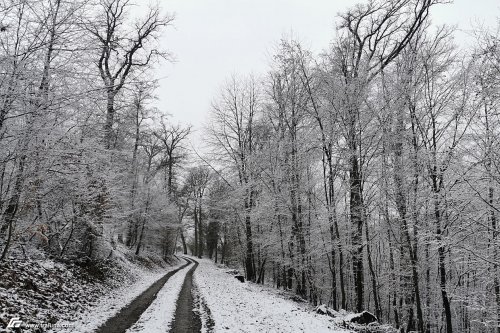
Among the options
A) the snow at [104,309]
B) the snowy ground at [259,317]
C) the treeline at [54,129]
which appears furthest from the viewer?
the snowy ground at [259,317]

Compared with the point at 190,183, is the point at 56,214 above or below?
below

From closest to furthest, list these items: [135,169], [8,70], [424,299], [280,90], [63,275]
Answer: [8,70], [63,275], [424,299], [280,90], [135,169]

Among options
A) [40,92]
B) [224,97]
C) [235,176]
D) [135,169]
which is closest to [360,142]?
[40,92]

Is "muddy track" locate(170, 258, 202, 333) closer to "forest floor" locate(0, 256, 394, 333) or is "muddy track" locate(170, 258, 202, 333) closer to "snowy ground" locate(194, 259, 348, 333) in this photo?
"forest floor" locate(0, 256, 394, 333)

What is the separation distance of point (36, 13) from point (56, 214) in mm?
8353

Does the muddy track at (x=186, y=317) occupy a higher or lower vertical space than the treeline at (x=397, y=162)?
lower

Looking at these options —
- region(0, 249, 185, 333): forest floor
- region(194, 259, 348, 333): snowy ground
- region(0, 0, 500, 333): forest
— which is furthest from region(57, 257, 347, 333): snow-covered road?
region(0, 0, 500, 333): forest

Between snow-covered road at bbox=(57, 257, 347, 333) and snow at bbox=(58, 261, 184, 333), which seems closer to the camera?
snow at bbox=(58, 261, 184, 333)

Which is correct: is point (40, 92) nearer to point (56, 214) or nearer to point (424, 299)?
point (56, 214)

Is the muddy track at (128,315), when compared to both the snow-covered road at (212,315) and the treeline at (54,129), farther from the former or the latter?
the treeline at (54,129)

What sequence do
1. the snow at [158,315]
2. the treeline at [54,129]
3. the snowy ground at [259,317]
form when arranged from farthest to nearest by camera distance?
the snowy ground at [259,317], the snow at [158,315], the treeline at [54,129]

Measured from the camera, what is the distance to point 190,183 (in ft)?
162

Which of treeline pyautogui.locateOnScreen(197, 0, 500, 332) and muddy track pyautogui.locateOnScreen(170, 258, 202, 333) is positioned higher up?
treeline pyautogui.locateOnScreen(197, 0, 500, 332)

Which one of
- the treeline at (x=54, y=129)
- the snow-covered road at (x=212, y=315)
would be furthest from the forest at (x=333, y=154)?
the snow-covered road at (x=212, y=315)
